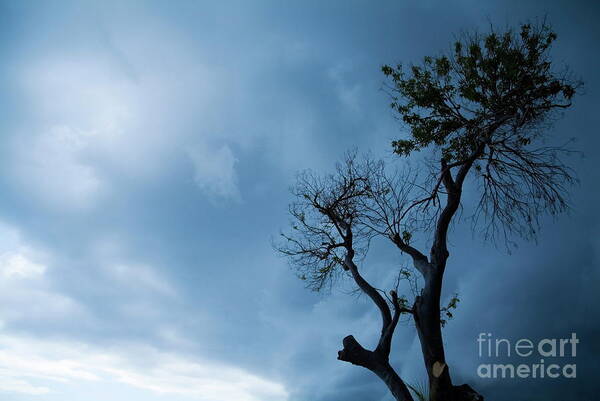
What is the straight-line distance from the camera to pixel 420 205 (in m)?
8.38

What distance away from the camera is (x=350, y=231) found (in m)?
8.73

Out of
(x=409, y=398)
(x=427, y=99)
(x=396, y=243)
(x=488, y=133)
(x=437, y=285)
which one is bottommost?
(x=409, y=398)

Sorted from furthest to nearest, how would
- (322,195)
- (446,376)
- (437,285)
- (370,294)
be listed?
1. (322,195)
2. (370,294)
3. (437,285)
4. (446,376)

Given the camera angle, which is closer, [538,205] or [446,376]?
[446,376]

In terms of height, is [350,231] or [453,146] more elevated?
[453,146]

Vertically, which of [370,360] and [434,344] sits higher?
[434,344]

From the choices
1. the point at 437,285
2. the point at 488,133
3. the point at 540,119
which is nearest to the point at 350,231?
the point at 437,285

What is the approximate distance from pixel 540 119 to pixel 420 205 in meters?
3.08

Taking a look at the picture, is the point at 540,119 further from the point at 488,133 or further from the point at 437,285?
the point at 437,285

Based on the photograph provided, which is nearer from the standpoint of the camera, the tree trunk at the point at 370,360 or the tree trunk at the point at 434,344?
the tree trunk at the point at 434,344

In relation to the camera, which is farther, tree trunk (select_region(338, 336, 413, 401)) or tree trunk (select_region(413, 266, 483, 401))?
tree trunk (select_region(338, 336, 413, 401))

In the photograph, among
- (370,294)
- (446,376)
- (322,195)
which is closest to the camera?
(446,376)

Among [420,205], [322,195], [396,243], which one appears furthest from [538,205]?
[322,195]

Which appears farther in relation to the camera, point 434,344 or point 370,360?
point 370,360
